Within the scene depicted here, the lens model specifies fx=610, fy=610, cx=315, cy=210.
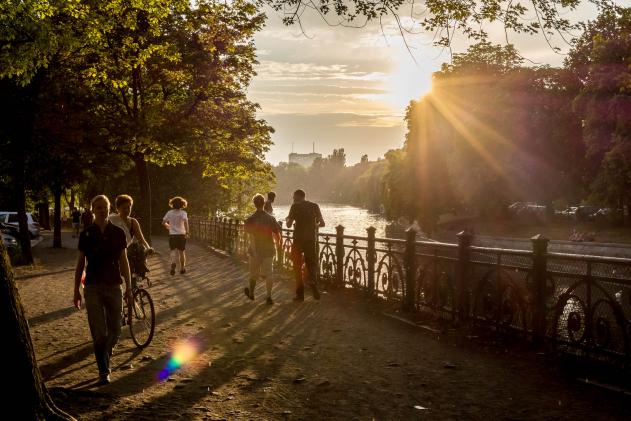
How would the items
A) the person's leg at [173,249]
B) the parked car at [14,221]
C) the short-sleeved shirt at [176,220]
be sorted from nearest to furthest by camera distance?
the short-sleeved shirt at [176,220], the person's leg at [173,249], the parked car at [14,221]

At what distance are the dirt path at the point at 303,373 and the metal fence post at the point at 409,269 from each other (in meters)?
0.59

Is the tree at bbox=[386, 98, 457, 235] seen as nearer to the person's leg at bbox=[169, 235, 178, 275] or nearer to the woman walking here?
the person's leg at bbox=[169, 235, 178, 275]

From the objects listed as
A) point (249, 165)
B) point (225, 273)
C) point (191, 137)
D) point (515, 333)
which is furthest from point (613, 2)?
point (249, 165)

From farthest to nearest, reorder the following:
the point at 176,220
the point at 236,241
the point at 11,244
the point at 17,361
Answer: the point at 236,241
the point at 11,244
the point at 176,220
the point at 17,361

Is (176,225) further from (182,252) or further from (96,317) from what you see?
(96,317)

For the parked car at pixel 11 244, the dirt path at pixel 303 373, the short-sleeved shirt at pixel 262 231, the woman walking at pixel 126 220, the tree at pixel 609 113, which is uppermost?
the tree at pixel 609 113

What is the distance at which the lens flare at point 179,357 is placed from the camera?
6853 mm

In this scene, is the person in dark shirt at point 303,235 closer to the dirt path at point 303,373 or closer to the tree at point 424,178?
the dirt path at point 303,373

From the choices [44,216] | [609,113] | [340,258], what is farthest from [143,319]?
[44,216]

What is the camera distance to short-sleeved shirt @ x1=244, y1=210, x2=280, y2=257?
11.6 meters

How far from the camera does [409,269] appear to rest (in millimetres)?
10680

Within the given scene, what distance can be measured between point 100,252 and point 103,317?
68 cm

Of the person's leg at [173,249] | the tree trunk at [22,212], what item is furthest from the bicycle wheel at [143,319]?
the tree trunk at [22,212]

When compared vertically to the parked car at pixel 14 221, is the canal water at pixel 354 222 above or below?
below
